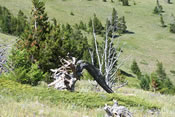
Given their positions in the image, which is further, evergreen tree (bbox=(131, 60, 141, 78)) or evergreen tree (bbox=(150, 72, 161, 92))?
evergreen tree (bbox=(131, 60, 141, 78))

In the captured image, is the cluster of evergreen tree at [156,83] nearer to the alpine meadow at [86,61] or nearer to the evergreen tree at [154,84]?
the evergreen tree at [154,84]

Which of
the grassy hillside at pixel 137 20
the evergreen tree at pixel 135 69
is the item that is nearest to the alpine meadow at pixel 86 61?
the evergreen tree at pixel 135 69

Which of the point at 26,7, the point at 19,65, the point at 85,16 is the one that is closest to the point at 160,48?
the point at 85,16

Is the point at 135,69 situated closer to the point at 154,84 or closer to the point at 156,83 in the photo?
the point at 156,83

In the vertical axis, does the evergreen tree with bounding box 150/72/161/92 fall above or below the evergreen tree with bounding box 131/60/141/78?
above

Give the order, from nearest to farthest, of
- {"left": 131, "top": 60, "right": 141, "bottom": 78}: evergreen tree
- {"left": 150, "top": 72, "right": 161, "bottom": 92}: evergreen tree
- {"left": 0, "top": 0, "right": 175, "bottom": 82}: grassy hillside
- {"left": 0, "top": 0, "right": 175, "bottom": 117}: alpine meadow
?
{"left": 0, "top": 0, "right": 175, "bottom": 117}: alpine meadow < {"left": 150, "top": 72, "right": 161, "bottom": 92}: evergreen tree < {"left": 131, "top": 60, "right": 141, "bottom": 78}: evergreen tree < {"left": 0, "top": 0, "right": 175, "bottom": 82}: grassy hillside

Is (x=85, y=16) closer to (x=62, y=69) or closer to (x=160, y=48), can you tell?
(x=160, y=48)

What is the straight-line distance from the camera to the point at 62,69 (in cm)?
642

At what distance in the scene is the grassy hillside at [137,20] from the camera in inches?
2318

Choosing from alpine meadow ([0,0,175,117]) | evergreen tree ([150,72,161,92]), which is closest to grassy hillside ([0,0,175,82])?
alpine meadow ([0,0,175,117])

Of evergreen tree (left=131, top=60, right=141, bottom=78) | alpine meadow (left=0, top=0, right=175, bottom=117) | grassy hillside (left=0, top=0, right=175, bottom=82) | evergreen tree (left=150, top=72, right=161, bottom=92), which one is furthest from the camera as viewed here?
grassy hillside (left=0, top=0, right=175, bottom=82)

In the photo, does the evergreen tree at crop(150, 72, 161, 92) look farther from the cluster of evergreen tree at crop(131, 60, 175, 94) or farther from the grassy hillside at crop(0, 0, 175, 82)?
the grassy hillside at crop(0, 0, 175, 82)

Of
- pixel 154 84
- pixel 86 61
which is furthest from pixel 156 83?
pixel 86 61

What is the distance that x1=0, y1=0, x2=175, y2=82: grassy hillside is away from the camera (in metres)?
58.9
